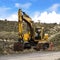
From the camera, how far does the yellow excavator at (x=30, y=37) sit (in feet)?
138

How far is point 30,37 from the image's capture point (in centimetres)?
4444

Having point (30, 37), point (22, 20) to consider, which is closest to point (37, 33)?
point (30, 37)

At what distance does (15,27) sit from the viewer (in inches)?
3679

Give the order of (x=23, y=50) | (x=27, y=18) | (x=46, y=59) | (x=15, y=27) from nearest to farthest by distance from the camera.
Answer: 1. (x=46, y=59)
2. (x=23, y=50)
3. (x=27, y=18)
4. (x=15, y=27)

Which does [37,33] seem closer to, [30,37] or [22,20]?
[30,37]

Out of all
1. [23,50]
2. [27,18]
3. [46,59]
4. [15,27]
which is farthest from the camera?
[15,27]

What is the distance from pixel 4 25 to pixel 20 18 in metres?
54.2

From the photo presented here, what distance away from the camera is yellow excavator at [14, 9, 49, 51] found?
138 feet

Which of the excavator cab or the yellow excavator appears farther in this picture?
the excavator cab

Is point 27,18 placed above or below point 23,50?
above

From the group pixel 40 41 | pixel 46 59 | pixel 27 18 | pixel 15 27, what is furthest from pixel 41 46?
pixel 15 27

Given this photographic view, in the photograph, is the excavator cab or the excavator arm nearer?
the excavator arm

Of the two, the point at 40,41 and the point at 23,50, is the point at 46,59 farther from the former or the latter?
the point at 40,41

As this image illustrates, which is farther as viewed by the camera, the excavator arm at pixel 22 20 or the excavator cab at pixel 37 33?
the excavator cab at pixel 37 33
